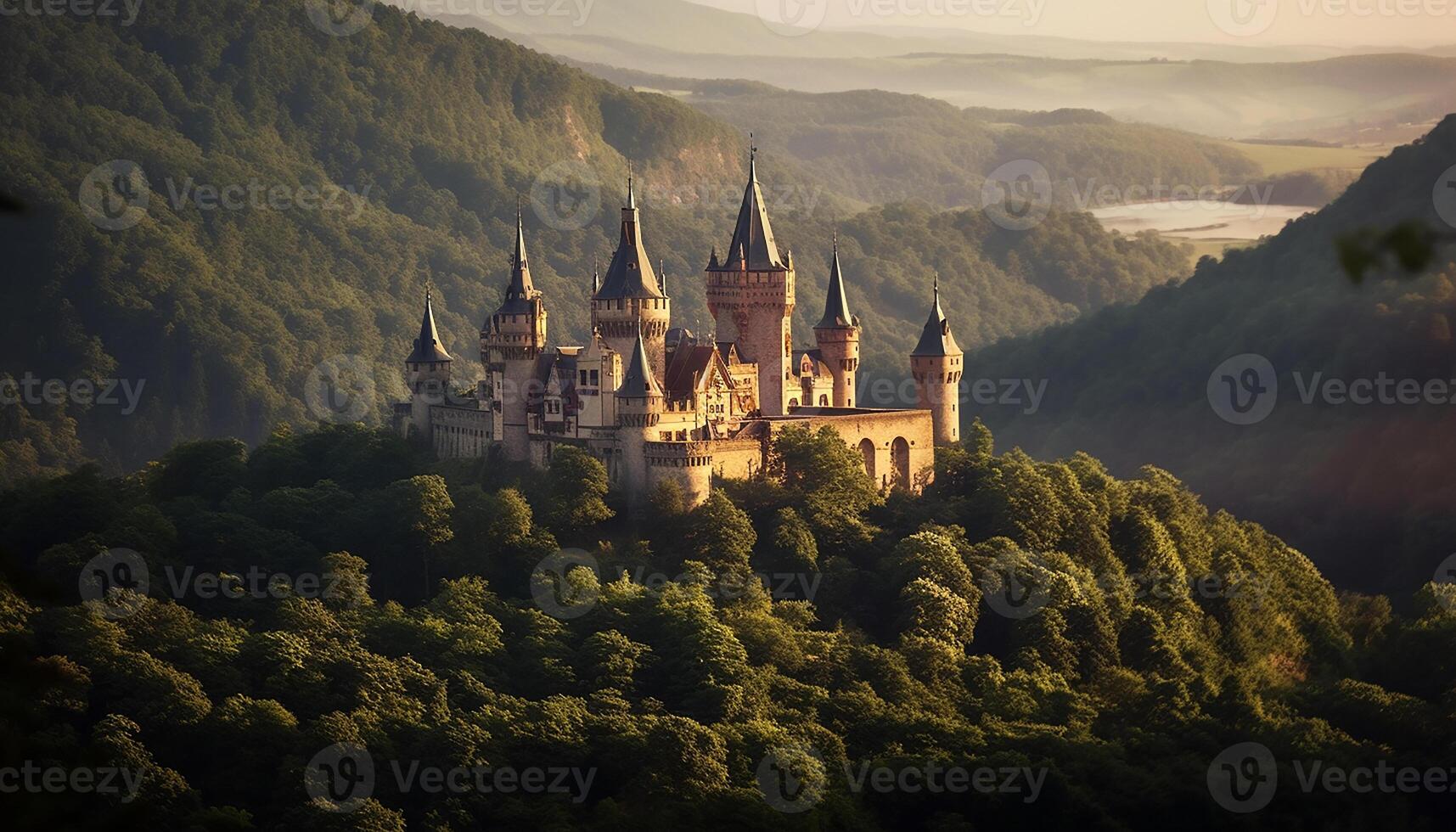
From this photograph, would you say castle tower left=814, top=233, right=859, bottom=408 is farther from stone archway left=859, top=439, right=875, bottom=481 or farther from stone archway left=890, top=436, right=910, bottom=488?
stone archway left=859, top=439, right=875, bottom=481

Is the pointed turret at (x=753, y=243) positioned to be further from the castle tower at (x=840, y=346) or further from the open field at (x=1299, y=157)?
the open field at (x=1299, y=157)

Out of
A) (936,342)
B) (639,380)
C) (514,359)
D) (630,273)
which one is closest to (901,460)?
(936,342)

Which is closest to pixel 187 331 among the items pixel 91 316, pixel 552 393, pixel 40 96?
pixel 91 316

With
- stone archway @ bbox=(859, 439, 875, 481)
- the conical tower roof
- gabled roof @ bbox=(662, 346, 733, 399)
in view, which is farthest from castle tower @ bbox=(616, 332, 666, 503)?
stone archway @ bbox=(859, 439, 875, 481)

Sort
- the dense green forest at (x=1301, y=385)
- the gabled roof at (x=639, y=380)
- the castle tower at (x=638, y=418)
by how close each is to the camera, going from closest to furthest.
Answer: the gabled roof at (x=639, y=380)
the castle tower at (x=638, y=418)
the dense green forest at (x=1301, y=385)

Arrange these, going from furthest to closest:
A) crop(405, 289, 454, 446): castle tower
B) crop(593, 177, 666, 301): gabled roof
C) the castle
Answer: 1. crop(405, 289, 454, 446): castle tower
2. crop(593, 177, 666, 301): gabled roof
3. the castle

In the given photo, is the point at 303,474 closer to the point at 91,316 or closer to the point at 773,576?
the point at 773,576

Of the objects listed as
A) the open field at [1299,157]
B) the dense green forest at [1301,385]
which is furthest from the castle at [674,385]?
the open field at [1299,157]
